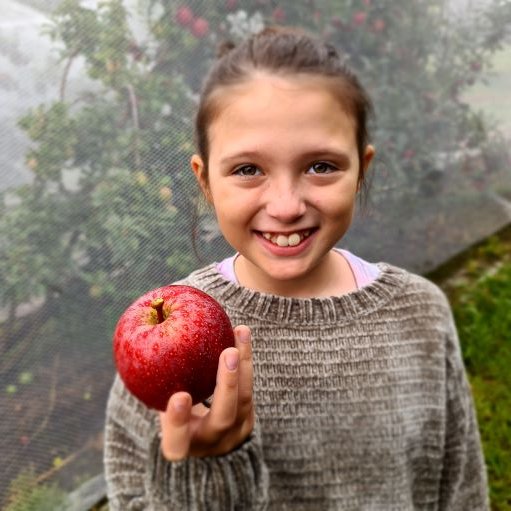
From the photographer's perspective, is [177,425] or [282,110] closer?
[177,425]

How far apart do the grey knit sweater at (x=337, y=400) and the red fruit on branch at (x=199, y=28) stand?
3.20 ft

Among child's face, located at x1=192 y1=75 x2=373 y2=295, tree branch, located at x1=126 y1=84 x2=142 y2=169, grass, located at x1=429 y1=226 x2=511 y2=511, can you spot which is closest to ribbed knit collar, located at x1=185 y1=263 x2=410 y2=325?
child's face, located at x1=192 y1=75 x2=373 y2=295

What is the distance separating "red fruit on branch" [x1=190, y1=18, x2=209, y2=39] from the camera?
6.20ft

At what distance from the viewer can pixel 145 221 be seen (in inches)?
77.7

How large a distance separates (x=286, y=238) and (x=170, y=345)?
27 centimetres

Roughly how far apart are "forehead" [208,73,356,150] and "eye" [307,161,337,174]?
49 mm

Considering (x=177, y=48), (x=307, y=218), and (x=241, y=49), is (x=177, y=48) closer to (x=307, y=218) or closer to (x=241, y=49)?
(x=241, y=49)

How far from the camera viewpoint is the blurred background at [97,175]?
5.49ft

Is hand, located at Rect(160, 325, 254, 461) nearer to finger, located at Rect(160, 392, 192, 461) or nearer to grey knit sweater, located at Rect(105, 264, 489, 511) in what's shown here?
finger, located at Rect(160, 392, 192, 461)

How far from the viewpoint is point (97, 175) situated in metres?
1.82

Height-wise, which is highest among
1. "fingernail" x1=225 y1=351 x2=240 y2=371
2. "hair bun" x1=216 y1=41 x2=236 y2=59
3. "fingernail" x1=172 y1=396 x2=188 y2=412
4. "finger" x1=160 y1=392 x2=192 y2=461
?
"hair bun" x1=216 y1=41 x2=236 y2=59

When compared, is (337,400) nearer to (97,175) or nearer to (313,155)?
(313,155)

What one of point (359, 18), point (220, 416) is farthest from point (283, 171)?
point (359, 18)

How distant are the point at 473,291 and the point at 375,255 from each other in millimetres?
666
